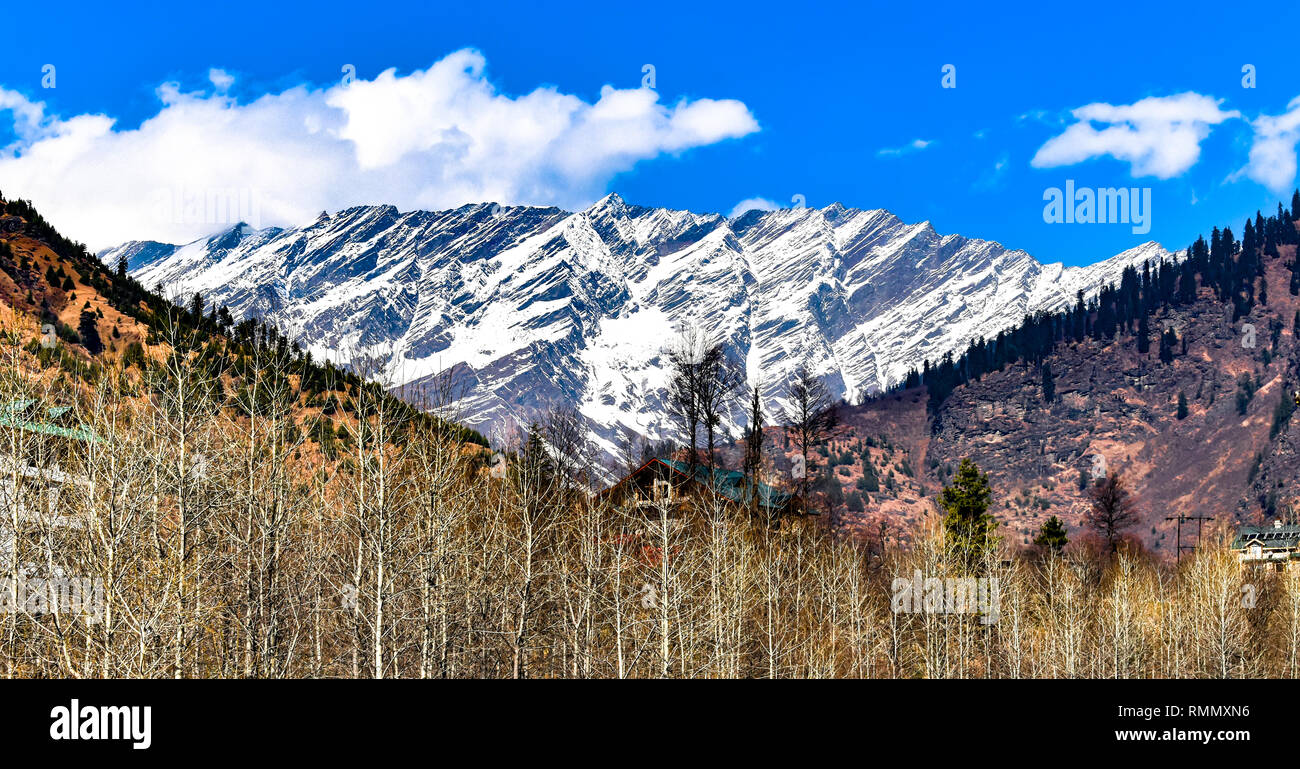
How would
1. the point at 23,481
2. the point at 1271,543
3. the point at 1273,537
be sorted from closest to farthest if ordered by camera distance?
the point at 23,481
the point at 1271,543
the point at 1273,537

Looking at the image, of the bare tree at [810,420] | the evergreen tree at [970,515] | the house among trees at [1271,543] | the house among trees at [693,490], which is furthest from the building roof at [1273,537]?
the bare tree at [810,420]

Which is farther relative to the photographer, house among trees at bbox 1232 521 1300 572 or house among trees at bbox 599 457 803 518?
house among trees at bbox 1232 521 1300 572

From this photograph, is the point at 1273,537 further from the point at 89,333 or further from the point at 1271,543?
the point at 89,333

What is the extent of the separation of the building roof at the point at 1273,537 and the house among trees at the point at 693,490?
112242 mm

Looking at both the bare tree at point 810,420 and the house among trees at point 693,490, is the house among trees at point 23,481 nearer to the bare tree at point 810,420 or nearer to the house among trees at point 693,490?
the house among trees at point 693,490

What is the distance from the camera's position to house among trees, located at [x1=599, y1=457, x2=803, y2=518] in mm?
57909

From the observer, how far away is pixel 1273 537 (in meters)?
172

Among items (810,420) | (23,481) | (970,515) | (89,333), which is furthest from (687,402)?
(89,333)

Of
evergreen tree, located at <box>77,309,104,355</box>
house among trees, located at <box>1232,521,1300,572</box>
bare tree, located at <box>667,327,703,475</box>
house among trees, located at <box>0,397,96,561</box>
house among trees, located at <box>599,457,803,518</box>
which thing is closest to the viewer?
house among trees, located at <box>0,397,96,561</box>

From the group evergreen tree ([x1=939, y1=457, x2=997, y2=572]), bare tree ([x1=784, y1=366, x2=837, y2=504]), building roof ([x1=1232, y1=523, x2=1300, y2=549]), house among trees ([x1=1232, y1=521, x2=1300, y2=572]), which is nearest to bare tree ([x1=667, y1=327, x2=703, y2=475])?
bare tree ([x1=784, y1=366, x2=837, y2=504])

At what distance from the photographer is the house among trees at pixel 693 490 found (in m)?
57.9

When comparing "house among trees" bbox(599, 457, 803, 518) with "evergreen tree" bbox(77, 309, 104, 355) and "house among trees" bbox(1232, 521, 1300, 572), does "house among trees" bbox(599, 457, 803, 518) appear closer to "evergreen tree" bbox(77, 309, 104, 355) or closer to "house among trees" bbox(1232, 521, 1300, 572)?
"evergreen tree" bbox(77, 309, 104, 355)

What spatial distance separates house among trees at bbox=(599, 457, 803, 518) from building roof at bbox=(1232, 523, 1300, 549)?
11224cm

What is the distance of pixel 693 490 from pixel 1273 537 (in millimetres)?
Answer: 143819
